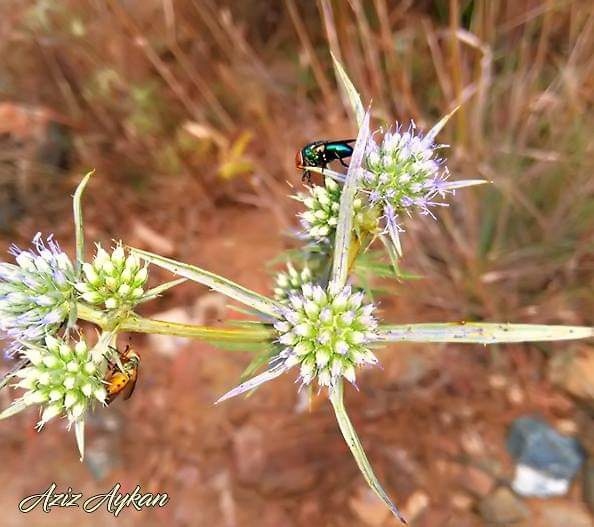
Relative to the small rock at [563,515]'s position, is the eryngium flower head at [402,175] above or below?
above

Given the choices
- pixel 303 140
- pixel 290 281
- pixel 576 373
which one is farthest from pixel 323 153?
pixel 576 373

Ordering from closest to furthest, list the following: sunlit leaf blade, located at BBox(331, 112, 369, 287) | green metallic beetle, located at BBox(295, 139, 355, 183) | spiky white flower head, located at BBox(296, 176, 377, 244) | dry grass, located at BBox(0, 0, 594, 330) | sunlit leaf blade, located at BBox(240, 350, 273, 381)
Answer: sunlit leaf blade, located at BBox(331, 112, 369, 287) → sunlit leaf blade, located at BBox(240, 350, 273, 381) → spiky white flower head, located at BBox(296, 176, 377, 244) → green metallic beetle, located at BBox(295, 139, 355, 183) → dry grass, located at BBox(0, 0, 594, 330)

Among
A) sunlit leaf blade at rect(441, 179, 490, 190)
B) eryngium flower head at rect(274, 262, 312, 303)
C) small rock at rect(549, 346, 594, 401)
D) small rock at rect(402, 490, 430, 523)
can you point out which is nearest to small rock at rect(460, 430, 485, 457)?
small rock at rect(402, 490, 430, 523)

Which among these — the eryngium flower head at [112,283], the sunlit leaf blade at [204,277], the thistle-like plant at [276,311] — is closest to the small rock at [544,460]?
the thistle-like plant at [276,311]

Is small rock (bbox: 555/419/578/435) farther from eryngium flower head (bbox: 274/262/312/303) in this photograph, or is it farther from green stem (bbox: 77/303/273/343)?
green stem (bbox: 77/303/273/343)

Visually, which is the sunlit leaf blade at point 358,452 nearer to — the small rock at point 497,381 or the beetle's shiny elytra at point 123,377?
the beetle's shiny elytra at point 123,377

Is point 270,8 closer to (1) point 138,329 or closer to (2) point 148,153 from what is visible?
(2) point 148,153

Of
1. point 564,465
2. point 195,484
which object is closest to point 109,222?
point 195,484

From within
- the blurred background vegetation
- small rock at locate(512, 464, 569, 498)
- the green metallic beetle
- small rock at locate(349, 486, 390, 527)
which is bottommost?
small rock at locate(349, 486, 390, 527)

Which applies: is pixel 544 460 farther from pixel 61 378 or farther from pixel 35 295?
pixel 35 295
